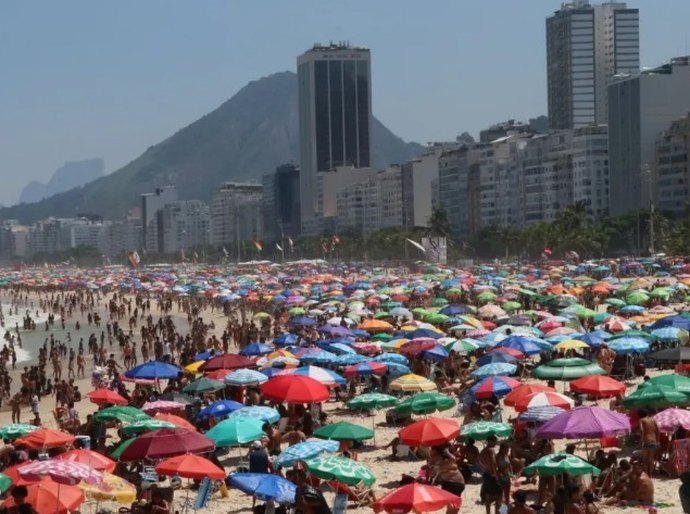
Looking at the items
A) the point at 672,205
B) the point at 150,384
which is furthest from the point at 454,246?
the point at 150,384

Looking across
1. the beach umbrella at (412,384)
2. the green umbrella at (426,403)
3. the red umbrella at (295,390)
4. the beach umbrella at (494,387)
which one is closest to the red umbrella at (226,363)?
the beach umbrella at (412,384)

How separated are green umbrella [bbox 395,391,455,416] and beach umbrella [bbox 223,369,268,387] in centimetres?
350

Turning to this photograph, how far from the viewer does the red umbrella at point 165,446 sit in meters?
13.7

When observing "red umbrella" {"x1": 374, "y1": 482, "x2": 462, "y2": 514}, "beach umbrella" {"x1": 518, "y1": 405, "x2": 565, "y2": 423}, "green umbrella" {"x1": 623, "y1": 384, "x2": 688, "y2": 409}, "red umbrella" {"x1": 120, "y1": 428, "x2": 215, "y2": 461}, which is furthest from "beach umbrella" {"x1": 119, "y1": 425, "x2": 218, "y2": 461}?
"green umbrella" {"x1": 623, "y1": 384, "x2": 688, "y2": 409}

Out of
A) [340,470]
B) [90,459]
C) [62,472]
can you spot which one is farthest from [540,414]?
[62,472]

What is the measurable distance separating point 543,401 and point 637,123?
103 m

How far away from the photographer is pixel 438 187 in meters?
150

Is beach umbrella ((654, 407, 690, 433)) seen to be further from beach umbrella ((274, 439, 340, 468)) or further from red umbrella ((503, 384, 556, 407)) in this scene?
beach umbrella ((274, 439, 340, 468))

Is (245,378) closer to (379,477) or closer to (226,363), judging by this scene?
(226,363)

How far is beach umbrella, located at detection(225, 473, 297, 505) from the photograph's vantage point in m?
12.2

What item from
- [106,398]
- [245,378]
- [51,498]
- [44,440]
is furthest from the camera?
[245,378]

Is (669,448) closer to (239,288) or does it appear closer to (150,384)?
(150,384)

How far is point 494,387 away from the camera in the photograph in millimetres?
18234

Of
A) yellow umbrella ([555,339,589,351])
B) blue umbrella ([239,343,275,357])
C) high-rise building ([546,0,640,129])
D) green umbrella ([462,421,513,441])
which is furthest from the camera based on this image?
high-rise building ([546,0,640,129])
